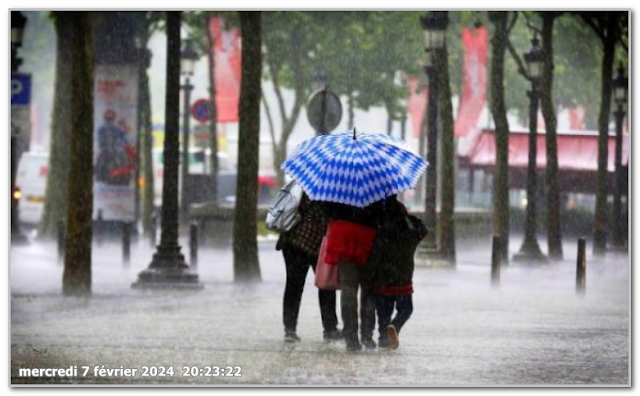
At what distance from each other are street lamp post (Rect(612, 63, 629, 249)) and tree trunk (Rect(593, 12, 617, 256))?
0.91m

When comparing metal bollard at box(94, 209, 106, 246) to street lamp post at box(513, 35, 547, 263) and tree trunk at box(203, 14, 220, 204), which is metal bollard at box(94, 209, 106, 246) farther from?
tree trunk at box(203, 14, 220, 204)

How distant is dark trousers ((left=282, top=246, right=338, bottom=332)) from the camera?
14.6 meters

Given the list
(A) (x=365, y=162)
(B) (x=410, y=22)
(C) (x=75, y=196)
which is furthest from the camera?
(B) (x=410, y=22)

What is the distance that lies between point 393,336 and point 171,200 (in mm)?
9901

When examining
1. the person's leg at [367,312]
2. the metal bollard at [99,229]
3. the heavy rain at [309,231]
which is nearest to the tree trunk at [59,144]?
the heavy rain at [309,231]

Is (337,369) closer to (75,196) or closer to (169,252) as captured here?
(75,196)

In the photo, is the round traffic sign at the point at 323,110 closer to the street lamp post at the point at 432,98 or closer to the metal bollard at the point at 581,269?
the metal bollard at the point at 581,269

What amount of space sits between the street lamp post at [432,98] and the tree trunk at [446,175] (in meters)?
0.18

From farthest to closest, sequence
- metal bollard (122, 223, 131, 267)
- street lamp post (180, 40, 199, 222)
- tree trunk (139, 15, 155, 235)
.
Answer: tree trunk (139, 15, 155, 235), street lamp post (180, 40, 199, 222), metal bollard (122, 223, 131, 267)

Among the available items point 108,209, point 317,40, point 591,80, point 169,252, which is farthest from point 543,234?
point 169,252

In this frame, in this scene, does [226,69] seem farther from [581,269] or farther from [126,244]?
[581,269]

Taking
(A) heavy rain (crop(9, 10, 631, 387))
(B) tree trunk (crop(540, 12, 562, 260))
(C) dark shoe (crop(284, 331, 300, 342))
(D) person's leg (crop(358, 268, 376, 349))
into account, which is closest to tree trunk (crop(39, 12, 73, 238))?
(A) heavy rain (crop(9, 10, 631, 387))

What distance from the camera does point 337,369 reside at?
13242mm

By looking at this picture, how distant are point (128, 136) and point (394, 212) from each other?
15.4 m
